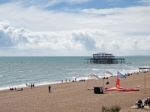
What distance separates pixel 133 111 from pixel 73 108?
5.39 metres

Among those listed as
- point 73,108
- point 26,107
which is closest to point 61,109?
point 73,108

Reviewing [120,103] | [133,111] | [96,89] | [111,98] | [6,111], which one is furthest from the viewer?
[96,89]

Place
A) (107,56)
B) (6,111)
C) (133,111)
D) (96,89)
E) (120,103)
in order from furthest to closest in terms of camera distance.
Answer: (107,56)
(96,89)
(120,103)
(6,111)
(133,111)

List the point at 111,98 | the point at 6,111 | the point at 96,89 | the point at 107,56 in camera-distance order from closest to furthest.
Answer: the point at 6,111, the point at 111,98, the point at 96,89, the point at 107,56

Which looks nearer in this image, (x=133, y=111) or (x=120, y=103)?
(x=133, y=111)

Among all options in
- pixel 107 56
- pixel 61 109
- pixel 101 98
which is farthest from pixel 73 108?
pixel 107 56

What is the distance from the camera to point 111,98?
3391cm

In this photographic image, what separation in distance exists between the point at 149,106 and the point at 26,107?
9575mm

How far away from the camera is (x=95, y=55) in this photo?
151 metres

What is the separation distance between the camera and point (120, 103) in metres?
30.0

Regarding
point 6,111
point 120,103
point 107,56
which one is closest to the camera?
point 6,111

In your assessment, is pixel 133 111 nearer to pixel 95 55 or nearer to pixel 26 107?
pixel 26 107

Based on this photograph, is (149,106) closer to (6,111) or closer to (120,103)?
(120,103)

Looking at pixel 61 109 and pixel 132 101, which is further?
pixel 132 101
